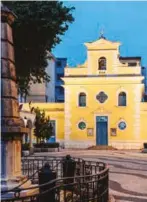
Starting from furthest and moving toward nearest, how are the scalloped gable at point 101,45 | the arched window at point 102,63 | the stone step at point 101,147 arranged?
1. the arched window at point 102,63
2. the scalloped gable at point 101,45
3. the stone step at point 101,147

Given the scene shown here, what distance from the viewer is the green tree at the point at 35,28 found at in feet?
61.7

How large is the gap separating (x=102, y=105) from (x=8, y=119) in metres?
34.1

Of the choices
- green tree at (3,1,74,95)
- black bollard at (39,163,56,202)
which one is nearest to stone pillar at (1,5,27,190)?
black bollard at (39,163,56,202)

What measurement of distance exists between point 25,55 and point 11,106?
1069 cm

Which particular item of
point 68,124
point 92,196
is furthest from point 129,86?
point 92,196

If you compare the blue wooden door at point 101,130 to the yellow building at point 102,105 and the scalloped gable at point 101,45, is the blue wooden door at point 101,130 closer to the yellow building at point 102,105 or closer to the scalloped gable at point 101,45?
the yellow building at point 102,105

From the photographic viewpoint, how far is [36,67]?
21438 millimetres

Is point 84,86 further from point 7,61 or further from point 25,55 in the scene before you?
point 7,61

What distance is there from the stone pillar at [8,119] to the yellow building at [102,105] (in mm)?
33152

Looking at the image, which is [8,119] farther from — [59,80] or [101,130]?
[59,80]

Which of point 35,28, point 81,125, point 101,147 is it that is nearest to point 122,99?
point 81,125

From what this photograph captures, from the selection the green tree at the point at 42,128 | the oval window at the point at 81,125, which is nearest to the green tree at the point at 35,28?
the green tree at the point at 42,128

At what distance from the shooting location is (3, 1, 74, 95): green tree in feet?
61.7

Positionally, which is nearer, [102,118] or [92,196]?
[92,196]
